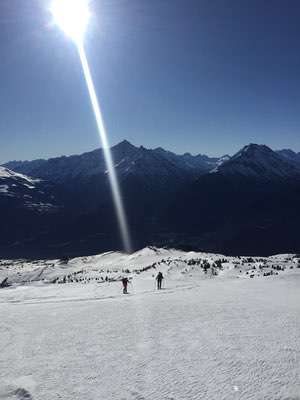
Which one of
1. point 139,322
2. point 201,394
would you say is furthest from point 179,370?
point 139,322

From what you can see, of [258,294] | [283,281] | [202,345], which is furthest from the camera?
[283,281]

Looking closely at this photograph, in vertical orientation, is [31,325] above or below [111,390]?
above

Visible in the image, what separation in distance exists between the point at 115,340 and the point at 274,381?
667 centimetres

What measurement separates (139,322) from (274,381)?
8672 millimetres

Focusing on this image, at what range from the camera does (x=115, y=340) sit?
14.8 m

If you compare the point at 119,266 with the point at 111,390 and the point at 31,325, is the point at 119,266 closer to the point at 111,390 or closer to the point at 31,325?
the point at 31,325

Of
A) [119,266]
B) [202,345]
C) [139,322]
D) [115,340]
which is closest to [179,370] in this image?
[202,345]

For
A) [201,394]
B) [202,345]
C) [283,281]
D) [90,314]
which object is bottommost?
[201,394]

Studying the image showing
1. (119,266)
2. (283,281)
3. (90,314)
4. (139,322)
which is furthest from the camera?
(119,266)

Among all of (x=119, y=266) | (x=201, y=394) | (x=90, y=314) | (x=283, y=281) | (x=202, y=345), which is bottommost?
(x=201, y=394)

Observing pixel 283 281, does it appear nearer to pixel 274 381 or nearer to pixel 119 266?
pixel 274 381

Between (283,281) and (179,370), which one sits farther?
(283,281)

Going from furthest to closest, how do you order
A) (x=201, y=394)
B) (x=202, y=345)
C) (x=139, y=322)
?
(x=139, y=322)
(x=202, y=345)
(x=201, y=394)

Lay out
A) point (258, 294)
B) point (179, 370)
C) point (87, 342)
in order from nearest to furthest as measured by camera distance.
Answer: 1. point (179, 370)
2. point (87, 342)
3. point (258, 294)
